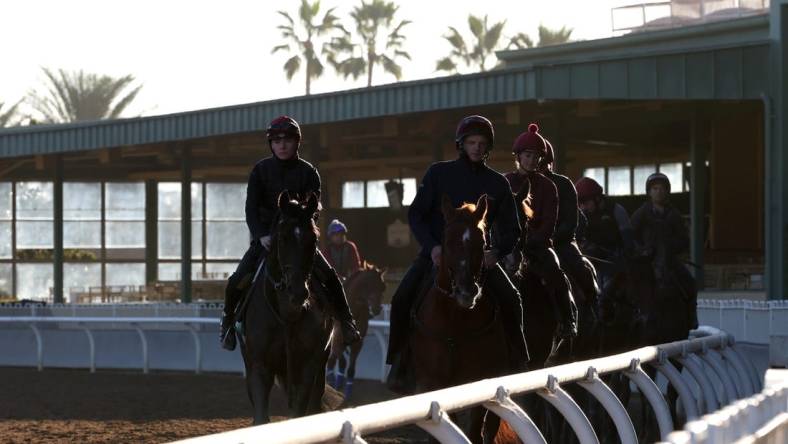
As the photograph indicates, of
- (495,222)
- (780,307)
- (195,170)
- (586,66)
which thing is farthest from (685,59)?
(195,170)

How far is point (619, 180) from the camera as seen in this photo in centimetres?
4622

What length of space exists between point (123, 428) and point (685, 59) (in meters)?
13.3

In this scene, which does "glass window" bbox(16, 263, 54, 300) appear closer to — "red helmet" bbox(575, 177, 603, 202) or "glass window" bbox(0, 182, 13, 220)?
"glass window" bbox(0, 182, 13, 220)

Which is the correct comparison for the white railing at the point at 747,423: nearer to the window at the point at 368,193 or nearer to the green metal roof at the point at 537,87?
the green metal roof at the point at 537,87

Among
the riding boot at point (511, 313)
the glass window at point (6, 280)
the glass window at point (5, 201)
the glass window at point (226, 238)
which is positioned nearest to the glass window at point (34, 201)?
the glass window at point (5, 201)

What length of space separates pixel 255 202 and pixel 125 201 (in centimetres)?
4655

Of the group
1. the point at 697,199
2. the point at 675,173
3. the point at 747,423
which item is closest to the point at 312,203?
the point at 747,423

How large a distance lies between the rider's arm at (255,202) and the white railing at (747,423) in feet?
12.5

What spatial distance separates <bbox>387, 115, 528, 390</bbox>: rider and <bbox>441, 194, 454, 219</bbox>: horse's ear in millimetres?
335

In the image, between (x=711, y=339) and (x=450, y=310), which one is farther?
(x=711, y=339)

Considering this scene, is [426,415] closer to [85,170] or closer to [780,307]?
[780,307]

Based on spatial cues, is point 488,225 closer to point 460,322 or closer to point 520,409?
point 460,322

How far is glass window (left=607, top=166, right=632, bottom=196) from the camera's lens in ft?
151

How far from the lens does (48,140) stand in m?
40.2
